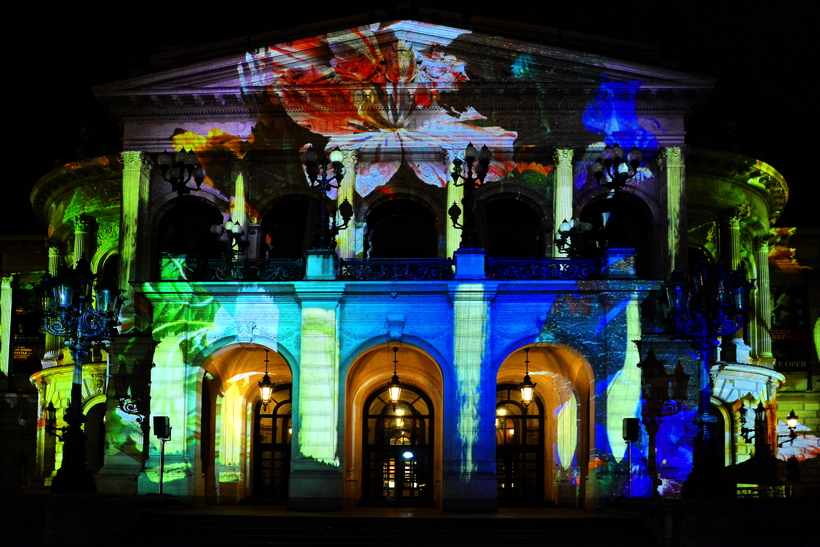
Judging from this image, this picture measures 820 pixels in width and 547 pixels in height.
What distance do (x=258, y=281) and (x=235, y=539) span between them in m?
9.52

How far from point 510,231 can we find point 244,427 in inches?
516

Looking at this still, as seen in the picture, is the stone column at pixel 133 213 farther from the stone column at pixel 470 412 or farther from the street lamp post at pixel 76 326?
the stone column at pixel 470 412

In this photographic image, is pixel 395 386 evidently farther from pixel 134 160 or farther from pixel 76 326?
pixel 134 160

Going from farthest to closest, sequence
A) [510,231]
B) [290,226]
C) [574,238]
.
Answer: [510,231] < [290,226] < [574,238]

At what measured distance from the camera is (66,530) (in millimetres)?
26984

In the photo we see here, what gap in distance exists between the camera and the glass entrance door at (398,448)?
3934 cm

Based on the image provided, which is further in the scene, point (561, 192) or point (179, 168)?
point (561, 192)

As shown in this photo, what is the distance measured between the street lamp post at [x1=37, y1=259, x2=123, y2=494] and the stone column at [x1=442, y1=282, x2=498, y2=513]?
390 inches

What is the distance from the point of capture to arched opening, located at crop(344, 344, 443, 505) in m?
38.8

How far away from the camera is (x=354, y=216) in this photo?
41.7 metres

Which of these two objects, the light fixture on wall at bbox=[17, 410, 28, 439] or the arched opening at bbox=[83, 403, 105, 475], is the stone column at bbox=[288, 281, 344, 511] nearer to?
the arched opening at bbox=[83, 403, 105, 475]

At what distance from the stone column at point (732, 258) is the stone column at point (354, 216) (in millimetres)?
15281

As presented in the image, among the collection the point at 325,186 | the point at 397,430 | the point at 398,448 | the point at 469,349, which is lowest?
the point at 398,448

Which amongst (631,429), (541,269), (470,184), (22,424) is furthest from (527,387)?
(22,424)
